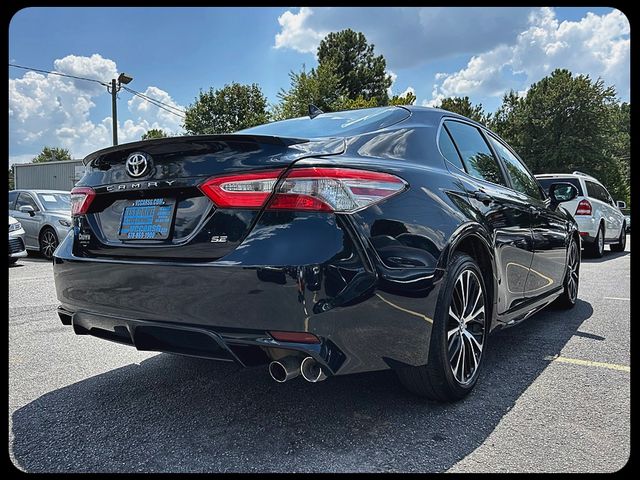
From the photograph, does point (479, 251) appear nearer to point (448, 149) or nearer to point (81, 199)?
point (448, 149)

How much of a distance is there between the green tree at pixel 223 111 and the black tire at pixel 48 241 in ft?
96.4

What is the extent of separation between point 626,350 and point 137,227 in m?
3.32

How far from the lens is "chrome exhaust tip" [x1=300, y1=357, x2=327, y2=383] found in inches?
76.7

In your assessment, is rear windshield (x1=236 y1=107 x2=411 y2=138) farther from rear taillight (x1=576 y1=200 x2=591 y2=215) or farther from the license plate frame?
rear taillight (x1=576 y1=200 x2=591 y2=215)

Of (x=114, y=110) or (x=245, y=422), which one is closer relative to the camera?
(x=245, y=422)

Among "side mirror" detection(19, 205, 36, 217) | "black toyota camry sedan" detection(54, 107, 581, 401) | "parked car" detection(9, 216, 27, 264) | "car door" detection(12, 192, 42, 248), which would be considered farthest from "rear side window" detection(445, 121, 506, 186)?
"side mirror" detection(19, 205, 36, 217)

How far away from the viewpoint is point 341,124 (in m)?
2.64

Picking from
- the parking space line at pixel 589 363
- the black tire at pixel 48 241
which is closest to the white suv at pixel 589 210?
the parking space line at pixel 589 363

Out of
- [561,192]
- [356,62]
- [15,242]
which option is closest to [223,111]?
[356,62]

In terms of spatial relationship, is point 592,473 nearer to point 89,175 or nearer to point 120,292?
point 120,292

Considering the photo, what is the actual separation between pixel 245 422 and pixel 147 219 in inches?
40.4

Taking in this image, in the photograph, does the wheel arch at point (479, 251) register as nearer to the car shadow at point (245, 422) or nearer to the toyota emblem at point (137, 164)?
the car shadow at point (245, 422)

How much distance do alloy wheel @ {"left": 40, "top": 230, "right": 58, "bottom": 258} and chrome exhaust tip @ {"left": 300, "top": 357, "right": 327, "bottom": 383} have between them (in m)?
9.38

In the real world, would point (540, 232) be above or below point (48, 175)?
below
